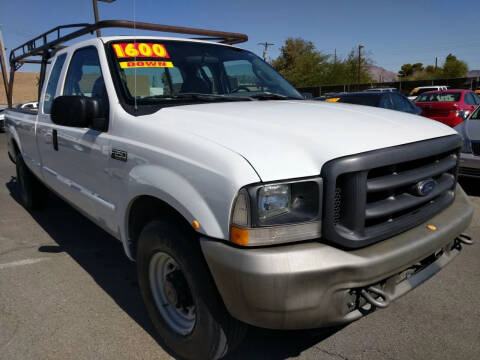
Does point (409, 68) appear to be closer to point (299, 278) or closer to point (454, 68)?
point (454, 68)

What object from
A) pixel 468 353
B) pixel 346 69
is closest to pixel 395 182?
pixel 468 353

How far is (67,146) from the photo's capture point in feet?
11.1

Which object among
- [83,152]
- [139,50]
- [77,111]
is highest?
[139,50]

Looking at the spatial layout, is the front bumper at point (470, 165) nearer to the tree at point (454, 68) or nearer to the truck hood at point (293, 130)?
the truck hood at point (293, 130)

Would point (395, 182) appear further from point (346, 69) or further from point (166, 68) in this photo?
point (346, 69)

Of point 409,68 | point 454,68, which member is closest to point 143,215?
point 454,68

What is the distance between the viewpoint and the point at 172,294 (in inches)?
92.7

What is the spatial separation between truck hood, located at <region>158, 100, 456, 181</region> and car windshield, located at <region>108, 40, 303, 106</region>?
377 millimetres

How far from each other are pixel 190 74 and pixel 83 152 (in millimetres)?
1037

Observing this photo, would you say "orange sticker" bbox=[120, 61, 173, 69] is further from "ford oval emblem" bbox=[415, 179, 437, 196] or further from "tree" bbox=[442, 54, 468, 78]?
"tree" bbox=[442, 54, 468, 78]

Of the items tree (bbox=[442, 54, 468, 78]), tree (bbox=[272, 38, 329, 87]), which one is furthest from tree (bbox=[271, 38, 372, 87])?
tree (bbox=[442, 54, 468, 78])

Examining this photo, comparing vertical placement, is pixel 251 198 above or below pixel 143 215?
above

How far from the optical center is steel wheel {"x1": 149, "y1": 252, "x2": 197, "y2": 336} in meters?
2.32

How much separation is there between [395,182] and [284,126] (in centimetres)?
64
